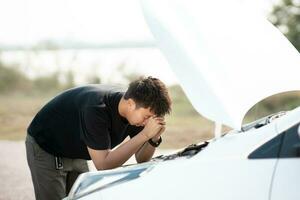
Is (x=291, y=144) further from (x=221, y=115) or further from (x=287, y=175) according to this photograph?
(x=221, y=115)

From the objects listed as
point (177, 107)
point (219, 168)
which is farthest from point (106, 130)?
point (177, 107)

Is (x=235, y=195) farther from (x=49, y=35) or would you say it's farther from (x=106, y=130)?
(x=49, y=35)

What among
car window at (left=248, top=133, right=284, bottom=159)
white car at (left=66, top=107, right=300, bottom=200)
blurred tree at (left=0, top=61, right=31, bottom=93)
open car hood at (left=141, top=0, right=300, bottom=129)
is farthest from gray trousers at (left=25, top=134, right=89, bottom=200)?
blurred tree at (left=0, top=61, right=31, bottom=93)

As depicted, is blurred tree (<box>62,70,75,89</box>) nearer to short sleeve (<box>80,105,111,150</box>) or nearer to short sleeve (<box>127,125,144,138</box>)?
short sleeve (<box>127,125,144,138</box>)

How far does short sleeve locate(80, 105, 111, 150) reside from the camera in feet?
12.2

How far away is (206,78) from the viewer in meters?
2.99

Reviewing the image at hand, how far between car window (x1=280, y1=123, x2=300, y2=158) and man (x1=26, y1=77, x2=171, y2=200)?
107 cm

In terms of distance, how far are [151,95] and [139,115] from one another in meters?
0.15

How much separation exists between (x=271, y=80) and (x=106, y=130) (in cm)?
105

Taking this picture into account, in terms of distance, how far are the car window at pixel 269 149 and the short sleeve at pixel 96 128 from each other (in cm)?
116

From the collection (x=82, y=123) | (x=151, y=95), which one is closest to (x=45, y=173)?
(x=82, y=123)

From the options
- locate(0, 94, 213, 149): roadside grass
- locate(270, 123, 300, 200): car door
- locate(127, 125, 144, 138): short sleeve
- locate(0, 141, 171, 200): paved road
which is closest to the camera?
locate(270, 123, 300, 200): car door

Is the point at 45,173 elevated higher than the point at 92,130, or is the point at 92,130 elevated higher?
the point at 92,130

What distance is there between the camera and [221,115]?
9.75 ft
